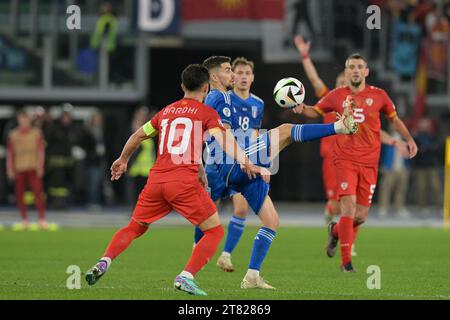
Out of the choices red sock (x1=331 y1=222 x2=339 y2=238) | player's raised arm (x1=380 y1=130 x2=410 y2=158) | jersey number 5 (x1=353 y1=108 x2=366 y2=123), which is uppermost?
jersey number 5 (x1=353 y1=108 x2=366 y2=123)

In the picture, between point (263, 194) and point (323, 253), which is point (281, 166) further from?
point (263, 194)

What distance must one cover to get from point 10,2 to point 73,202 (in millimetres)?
5263

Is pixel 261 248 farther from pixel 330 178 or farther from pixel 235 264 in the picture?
pixel 330 178

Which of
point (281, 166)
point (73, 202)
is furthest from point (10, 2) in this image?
point (281, 166)

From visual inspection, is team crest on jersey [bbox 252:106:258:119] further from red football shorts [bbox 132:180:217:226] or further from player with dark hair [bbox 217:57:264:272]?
red football shorts [bbox 132:180:217:226]

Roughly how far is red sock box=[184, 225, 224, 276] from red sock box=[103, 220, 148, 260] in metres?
0.59

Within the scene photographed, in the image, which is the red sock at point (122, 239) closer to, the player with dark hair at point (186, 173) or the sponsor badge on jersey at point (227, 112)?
the player with dark hair at point (186, 173)

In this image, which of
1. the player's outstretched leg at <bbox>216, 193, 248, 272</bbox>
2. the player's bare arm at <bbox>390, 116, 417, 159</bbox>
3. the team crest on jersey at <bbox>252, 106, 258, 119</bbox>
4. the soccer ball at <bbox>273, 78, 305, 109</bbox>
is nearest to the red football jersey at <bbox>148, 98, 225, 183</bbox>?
the soccer ball at <bbox>273, 78, 305, 109</bbox>

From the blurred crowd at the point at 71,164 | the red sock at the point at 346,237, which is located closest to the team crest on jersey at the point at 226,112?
the red sock at the point at 346,237

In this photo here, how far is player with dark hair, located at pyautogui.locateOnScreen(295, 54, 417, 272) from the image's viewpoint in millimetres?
14352

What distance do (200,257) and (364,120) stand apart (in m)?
4.41

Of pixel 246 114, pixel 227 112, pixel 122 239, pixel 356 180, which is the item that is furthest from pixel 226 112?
pixel 122 239

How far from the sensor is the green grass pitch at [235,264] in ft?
36.5

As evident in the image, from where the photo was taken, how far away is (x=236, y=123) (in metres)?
13.5
